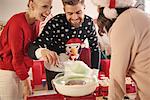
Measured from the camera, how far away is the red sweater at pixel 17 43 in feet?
3.42

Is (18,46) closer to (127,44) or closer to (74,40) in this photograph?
(74,40)

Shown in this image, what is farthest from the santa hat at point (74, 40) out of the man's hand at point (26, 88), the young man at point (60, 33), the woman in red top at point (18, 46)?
the man's hand at point (26, 88)

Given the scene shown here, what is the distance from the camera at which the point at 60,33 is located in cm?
115

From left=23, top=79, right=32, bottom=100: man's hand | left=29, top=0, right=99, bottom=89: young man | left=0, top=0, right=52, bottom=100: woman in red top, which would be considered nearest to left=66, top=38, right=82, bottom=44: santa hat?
left=29, top=0, right=99, bottom=89: young man

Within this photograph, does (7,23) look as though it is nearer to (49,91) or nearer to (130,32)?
(49,91)

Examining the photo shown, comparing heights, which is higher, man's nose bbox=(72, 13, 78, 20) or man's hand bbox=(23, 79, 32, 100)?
man's nose bbox=(72, 13, 78, 20)

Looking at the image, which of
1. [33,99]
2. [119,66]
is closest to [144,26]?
[119,66]

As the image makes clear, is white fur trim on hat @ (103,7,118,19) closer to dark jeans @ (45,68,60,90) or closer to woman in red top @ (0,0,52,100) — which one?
woman in red top @ (0,0,52,100)

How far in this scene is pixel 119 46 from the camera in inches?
32.4

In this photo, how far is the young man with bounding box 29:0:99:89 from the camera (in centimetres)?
110

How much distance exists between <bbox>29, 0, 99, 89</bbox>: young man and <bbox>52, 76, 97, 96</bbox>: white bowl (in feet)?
0.31

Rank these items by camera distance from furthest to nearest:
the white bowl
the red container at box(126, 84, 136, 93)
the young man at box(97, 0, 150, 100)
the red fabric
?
the red fabric → the red container at box(126, 84, 136, 93) → the white bowl → the young man at box(97, 0, 150, 100)

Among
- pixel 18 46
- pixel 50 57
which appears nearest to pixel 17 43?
pixel 18 46

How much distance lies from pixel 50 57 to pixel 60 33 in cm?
13
